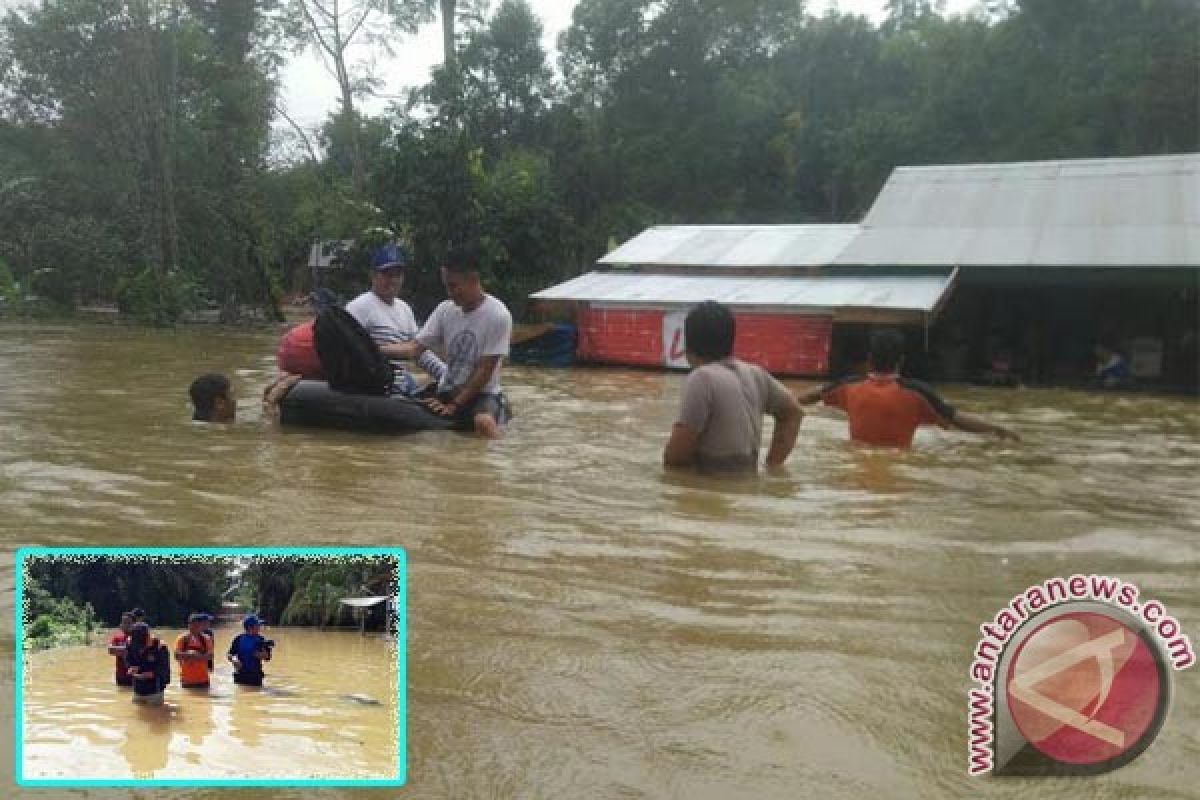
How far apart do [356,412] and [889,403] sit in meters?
3.05

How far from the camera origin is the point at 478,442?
21.1ft

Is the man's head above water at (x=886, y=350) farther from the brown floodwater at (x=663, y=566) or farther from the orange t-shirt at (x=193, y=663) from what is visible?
the orange t-shirt at (x=193, y=663)

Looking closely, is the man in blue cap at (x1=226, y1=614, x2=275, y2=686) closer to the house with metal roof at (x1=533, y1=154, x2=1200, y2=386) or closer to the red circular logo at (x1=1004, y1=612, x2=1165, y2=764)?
the red circular logo at (x1=1004, y1=612, x2=1165, y2=764)

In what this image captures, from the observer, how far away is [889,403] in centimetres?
595

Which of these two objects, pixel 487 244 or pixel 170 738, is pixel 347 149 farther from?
pixel 170 738

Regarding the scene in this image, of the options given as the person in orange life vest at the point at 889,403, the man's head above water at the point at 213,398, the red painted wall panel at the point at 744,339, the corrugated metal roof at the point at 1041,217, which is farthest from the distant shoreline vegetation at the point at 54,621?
the corrugated metal roof at the point at 1041,217

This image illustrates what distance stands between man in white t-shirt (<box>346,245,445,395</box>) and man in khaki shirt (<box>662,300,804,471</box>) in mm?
2290

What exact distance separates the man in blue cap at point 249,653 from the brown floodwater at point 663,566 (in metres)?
0.12

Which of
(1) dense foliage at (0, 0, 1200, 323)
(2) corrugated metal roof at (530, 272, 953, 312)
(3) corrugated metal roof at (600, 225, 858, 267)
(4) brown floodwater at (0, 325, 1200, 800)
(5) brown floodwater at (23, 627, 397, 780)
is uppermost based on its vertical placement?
(1) dense foliage at (0, 0, 1200, 323)

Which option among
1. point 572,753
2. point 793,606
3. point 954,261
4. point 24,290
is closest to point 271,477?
point 793,606

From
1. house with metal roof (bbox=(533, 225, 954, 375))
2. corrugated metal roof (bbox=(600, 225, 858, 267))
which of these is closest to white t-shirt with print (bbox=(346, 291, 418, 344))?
house with metal roof (bbox=(533, 225, 954, 375))

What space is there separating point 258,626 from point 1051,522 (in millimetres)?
3613

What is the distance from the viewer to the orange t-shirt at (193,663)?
1.65m

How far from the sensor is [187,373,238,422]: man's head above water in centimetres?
680
